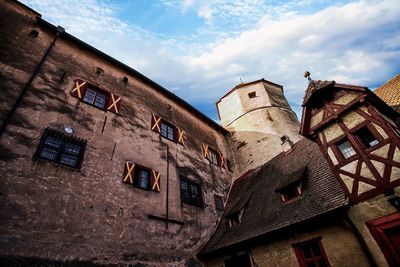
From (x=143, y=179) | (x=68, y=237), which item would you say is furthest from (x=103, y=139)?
(x=68, y=237)

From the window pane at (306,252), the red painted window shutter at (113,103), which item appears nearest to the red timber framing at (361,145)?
the window pane at (306,252)

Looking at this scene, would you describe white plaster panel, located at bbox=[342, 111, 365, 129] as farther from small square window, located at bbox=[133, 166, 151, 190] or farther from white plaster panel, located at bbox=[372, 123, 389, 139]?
small square window, located at bbox=[133, 166, 151, 190]

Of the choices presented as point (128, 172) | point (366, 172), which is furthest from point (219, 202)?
point (366, 172)

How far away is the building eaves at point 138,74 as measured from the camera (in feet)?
36.2

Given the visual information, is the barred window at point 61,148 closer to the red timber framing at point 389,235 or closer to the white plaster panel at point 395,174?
the red timber framing at point 389,235

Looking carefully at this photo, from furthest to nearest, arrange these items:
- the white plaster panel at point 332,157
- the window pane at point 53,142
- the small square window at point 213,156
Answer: the small square window at point 213,156 < the white plaster panel at point 332,157 < the window pane at point 53,142

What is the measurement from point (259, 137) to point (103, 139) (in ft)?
39.9

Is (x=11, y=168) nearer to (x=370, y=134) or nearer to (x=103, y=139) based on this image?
(x=103, y=139)

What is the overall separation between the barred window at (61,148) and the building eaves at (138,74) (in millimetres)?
5858

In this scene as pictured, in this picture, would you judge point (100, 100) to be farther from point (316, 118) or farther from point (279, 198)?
point (316, 118)

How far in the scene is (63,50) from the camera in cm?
1109

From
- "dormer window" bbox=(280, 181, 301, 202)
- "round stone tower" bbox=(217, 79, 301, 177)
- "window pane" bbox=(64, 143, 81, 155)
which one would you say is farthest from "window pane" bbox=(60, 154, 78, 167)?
"round stone tower" bbox=(217, 79, 301, 177)

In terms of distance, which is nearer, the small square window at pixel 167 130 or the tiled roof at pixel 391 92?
the tiled roof at pixel 391 92

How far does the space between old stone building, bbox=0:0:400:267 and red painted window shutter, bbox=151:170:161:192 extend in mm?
61
